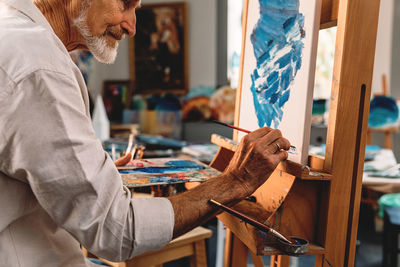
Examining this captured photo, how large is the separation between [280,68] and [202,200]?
1.73 ft

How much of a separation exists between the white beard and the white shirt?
18cm

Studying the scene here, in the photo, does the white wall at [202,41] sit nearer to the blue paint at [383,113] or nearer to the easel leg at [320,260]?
the blue paint at [383,113]

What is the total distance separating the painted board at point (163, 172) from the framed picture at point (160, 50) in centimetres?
398

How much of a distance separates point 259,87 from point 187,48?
403cm

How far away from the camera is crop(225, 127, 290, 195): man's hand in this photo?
92cm

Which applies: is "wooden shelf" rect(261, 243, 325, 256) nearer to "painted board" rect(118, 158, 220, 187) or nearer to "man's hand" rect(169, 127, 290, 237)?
"man's hand" rect(169, 127, 290, 237)

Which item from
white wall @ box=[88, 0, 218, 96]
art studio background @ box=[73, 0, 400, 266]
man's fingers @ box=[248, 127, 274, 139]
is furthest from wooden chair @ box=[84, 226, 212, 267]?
white wall @ box=[88, 0, 218, 96]

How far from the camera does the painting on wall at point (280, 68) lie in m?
1.02

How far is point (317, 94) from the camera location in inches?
178

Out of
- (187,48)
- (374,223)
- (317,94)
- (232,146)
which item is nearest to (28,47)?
(232,146)

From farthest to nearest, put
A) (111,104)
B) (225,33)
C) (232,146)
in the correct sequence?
(111,104) < (225,33) < (232,146)

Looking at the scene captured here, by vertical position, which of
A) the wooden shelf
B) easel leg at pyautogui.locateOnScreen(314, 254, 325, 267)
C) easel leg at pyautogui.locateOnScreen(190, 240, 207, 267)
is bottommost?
easel leg at pyautogui.locateOnScreen(190, 240, 207, 267)

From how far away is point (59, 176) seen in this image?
71 cm

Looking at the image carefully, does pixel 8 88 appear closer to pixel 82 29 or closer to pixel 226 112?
pixel 82 29
